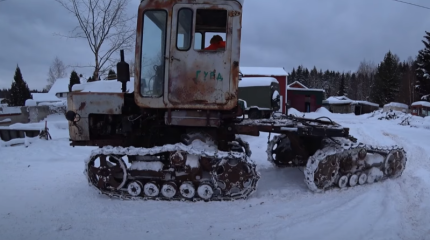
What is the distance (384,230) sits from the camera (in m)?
3.39

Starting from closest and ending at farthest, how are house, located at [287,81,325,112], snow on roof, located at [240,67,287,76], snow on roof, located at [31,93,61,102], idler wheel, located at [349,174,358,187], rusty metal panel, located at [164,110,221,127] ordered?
rusty metal panel, located at [164,110,221,127] < idler wheel, located at [349,174,358,187] < snow on roof, located at [240,67,287,76] < house, located at [287,81,325,112] < snow on roof, located at [31,93,61,102]

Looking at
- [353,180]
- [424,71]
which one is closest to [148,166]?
[353,180]

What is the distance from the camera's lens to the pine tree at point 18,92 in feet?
180

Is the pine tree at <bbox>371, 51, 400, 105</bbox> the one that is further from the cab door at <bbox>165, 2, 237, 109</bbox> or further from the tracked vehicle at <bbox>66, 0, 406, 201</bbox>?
the cab door at <bbox>165, 2, 237, 109</bbox>

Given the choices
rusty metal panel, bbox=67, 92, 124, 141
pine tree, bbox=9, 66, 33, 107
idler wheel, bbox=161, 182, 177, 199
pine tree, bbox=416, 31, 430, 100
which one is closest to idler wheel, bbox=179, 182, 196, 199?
idler wheel, bbox=161, 182, 177, 199

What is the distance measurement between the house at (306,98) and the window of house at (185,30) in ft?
126

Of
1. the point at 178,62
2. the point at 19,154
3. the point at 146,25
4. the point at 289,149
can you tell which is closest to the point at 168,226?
the point at 178,62

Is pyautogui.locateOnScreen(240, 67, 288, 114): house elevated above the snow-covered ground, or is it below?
above

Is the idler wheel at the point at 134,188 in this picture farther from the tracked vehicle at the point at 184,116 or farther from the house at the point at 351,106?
the house at the point at 351,106

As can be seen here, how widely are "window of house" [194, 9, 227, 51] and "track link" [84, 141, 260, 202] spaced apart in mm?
1583

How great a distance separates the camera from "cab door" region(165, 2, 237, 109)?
14.2 ft

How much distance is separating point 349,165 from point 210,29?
323cm

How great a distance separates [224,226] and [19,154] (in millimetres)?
7687

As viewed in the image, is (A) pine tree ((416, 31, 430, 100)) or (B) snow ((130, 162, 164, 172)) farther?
(A) pine tree ((416, 31, 430, 100))
